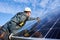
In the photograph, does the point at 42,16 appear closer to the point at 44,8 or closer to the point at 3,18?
the point at 44,8

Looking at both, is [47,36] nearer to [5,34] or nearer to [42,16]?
[42,16]

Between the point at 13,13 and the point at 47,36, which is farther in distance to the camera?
the point at 13,13

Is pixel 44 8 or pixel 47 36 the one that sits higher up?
pixel 44 8

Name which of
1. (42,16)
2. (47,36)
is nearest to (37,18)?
(42,16)

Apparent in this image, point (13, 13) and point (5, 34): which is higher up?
point (13, 13)

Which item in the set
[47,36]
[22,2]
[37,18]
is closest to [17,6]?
[22,2]

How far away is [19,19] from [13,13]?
0.60 ft

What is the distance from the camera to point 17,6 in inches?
161

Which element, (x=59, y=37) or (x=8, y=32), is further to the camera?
(x=8, y=32)

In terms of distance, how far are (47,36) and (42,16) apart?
1.12 ft

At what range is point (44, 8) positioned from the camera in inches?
157

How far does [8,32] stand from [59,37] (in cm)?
75

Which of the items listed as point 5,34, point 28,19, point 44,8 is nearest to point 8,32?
point 5,34

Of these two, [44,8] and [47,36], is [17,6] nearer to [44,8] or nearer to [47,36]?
[44,8]
